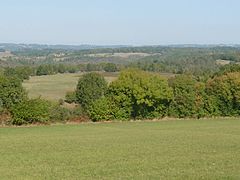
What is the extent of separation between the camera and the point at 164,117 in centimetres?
7044

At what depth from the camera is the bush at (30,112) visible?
61.8 m

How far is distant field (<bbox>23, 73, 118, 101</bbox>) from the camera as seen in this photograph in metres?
102

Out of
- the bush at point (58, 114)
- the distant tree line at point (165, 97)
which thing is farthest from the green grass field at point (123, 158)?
the distant tree line at point (165, 97)

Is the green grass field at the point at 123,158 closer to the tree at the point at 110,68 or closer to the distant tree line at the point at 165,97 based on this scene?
the distant tree line at the point at 165,97

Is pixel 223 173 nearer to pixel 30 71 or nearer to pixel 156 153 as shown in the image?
pixel 156 153

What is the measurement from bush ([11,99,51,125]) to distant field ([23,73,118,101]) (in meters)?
32.4

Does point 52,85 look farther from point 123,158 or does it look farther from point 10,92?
point 123,158

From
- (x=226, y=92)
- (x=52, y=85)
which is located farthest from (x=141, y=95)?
(x=52, y=85)

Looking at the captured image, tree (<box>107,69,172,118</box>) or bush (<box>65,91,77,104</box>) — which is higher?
tree (<box>107,69,172,118</box>)

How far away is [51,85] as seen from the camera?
386 feet

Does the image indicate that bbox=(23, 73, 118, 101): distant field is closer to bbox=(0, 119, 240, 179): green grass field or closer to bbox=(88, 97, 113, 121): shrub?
bbox=(88, 97, 113, 121): shrub

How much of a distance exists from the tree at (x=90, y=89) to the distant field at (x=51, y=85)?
13935 mm

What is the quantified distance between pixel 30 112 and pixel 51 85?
55.9 meters

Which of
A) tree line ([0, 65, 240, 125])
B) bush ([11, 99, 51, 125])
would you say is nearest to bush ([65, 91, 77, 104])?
tree line ([0, 65, 240, 125])
